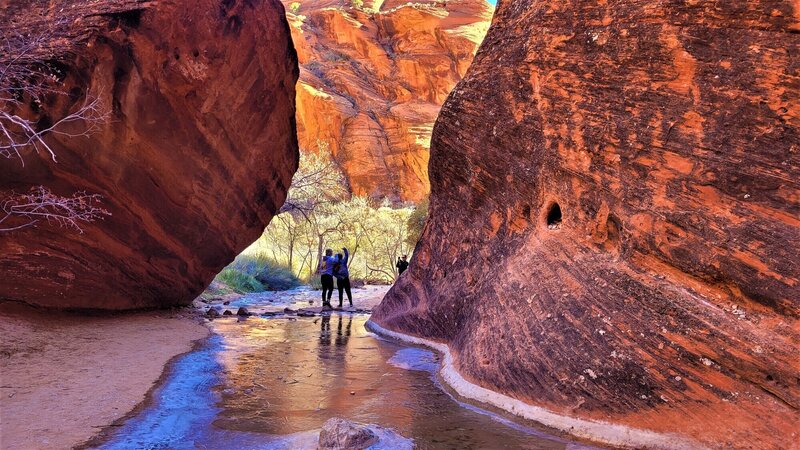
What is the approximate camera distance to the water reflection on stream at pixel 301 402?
5043mm

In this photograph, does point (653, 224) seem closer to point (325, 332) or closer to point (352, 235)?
point (325, 332)

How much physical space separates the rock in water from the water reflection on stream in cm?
16

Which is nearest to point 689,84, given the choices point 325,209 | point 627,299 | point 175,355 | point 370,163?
point 627,299

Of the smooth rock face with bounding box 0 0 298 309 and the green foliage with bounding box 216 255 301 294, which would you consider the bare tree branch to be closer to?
the smooth rock face with bounding box 0 0 298 309

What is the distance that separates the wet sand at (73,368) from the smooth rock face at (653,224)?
3.91 meters

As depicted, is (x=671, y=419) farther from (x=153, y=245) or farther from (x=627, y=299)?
(x=153, y=245)

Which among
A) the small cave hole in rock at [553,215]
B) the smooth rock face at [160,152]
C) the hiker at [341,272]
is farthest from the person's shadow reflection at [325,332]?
the small cave hole in rock at [553,215]

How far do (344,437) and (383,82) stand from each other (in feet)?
165

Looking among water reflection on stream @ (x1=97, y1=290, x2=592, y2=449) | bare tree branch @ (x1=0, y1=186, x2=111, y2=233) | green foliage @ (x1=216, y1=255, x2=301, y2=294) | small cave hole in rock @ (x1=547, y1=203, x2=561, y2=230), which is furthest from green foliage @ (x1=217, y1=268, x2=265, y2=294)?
small cave hole in rock @ (x1=547, y1=203, x2=561, y2=230)

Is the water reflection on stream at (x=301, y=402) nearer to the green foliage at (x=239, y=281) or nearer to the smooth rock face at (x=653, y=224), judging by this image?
the smooth rock face at (x=653, y=224)

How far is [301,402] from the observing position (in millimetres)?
6223

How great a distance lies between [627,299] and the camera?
18.2 ft

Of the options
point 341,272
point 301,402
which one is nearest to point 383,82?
point 341,272

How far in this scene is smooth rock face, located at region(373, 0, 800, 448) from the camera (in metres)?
4.68
